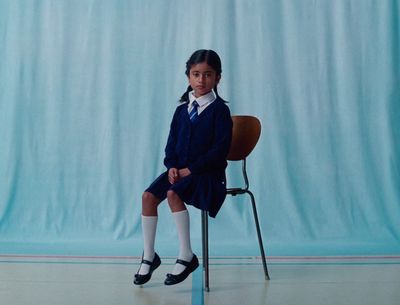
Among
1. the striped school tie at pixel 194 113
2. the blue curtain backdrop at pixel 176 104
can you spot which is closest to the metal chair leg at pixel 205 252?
the striped school tie at pixel 194 113

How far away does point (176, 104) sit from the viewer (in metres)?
3.83

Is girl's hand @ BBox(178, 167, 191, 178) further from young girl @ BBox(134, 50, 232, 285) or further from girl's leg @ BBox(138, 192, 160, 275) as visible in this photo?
girl's leg @ BBox(138, 192, 160, 275)

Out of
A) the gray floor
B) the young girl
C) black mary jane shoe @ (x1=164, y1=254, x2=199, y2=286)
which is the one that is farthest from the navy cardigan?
the gray floor

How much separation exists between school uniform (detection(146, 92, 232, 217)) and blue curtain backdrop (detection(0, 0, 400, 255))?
46.2 inches

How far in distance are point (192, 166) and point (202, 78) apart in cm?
35

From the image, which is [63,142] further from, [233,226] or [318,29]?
[318,29]

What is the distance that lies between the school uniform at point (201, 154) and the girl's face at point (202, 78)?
1.2 inches

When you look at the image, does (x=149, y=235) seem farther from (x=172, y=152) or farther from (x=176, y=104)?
(x=176, y=104)

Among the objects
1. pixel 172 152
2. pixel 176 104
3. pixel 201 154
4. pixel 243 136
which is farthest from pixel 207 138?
pixel 176 104

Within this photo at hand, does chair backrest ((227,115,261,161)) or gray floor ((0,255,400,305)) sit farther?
chair backrest ((227,115,261,161))

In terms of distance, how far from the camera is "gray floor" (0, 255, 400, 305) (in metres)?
2.21

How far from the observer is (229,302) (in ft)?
7.07

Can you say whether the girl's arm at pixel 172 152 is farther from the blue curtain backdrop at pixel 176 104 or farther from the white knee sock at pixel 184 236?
the blue curtain backdrop at pixel 176 104

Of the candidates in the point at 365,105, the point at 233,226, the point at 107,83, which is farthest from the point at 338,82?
the point at 107,83
